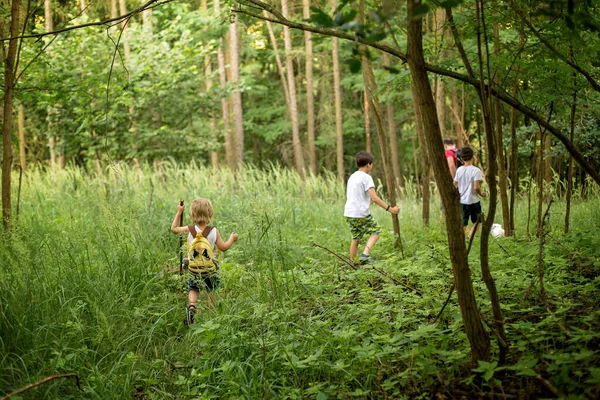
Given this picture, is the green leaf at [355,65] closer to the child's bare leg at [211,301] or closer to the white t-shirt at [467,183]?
the child's bare leg at [211,301]

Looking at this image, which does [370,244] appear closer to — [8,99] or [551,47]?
[551,47]

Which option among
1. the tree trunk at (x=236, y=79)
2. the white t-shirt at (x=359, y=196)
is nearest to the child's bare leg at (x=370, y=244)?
the white t-shirt at (x=359, y=196)

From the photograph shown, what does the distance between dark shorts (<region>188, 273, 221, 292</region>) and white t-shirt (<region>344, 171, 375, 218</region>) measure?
96.7 inches

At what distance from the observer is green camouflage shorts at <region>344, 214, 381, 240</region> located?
24.0 feet

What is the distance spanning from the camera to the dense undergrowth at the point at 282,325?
10.6 feet

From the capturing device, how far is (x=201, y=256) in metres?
5.44

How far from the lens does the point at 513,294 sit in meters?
4.41

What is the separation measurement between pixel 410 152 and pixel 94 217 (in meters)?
20.8

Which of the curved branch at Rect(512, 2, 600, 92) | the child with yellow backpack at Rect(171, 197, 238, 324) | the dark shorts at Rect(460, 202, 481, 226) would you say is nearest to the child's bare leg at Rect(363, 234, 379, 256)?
the dark shorts at Rect(460, 202, 481, 226)

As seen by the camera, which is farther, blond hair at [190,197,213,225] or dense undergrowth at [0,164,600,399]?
blond hair at [190,197,213,225]

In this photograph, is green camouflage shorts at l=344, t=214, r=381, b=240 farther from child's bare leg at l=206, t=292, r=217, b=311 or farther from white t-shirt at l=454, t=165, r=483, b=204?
child's bare leg at l=206, t=292, r=217, b=311

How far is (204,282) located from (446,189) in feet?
9.11

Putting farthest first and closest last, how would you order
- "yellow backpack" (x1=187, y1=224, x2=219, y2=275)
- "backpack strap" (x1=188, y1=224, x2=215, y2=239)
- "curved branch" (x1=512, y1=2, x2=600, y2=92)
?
"backpack strap" (x1=188, y1=224, x2=215, y2=239) < "yellow backpack" (x1=187, y1=224, x2=219, y2=275) < "curved branch" (x1=512, y1=2, x2=600, y2=92)

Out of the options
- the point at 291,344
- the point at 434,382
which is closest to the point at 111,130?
A: the point at 291,344
